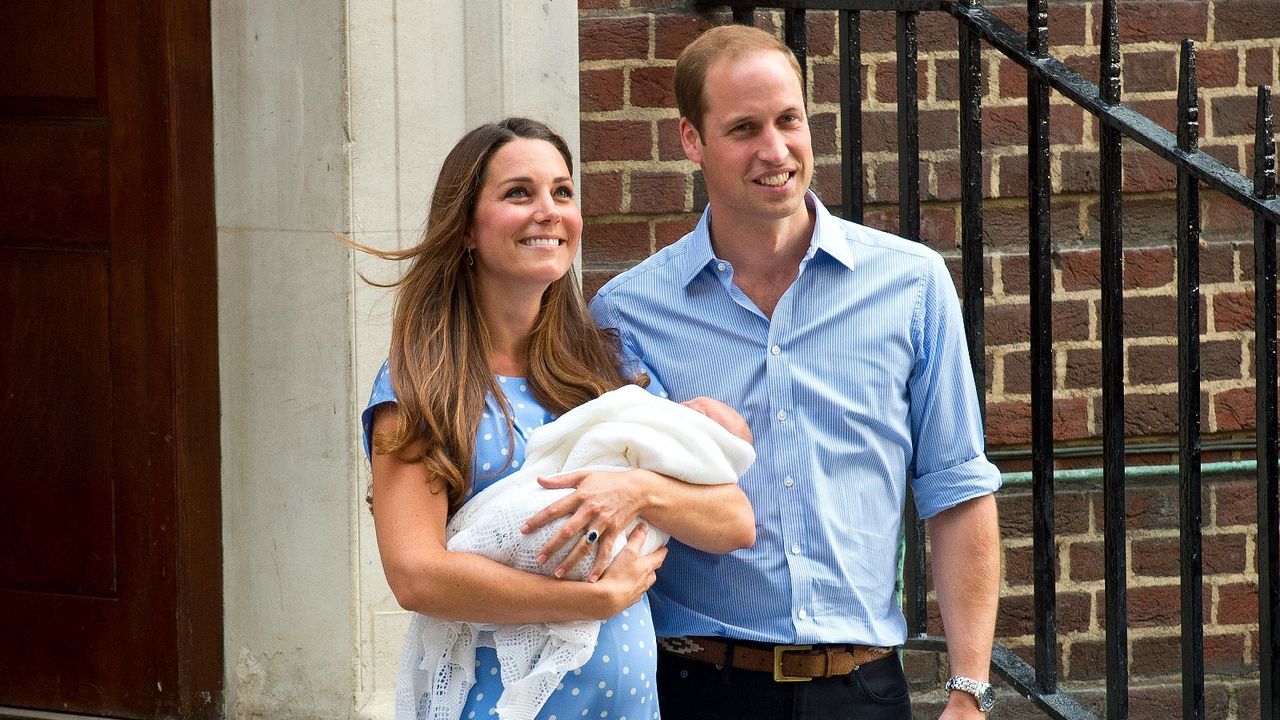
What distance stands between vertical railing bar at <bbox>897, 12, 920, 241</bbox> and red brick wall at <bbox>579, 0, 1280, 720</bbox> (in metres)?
0.64

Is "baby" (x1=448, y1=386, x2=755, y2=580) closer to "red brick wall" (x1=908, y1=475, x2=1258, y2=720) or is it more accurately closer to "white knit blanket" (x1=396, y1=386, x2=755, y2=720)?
"white knit blanket" (x1=396, y1=386, x2=755, y2=720)

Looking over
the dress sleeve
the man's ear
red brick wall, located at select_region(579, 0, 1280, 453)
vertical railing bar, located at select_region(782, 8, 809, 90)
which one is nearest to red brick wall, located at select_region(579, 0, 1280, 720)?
red brick wall, located at select_region(579, 0, 1280, 453)

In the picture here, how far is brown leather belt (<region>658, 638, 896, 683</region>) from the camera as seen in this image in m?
2.45

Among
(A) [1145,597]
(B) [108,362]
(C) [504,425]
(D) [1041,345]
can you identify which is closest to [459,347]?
(C) [504,425]

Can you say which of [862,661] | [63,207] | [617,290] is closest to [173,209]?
[63,207]

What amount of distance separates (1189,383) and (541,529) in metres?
1.09

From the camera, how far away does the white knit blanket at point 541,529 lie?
2168 millimetres

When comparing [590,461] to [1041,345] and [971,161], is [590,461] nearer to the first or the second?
[1041,345]

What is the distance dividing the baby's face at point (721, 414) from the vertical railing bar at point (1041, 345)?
0.70m

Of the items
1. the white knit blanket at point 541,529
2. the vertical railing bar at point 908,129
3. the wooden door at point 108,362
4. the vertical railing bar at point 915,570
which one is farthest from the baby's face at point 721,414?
the wooden door at point 108,362

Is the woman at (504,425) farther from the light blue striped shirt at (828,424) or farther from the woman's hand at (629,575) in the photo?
the light blue striped shirt at (828,424)

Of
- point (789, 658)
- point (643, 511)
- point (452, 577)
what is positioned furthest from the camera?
point (789, 658)

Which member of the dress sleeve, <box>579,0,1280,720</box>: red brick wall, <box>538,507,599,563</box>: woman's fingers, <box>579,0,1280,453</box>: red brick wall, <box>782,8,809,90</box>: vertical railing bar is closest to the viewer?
<box>538,507,599,563</box>: woman's fingers

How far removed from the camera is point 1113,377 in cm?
265
